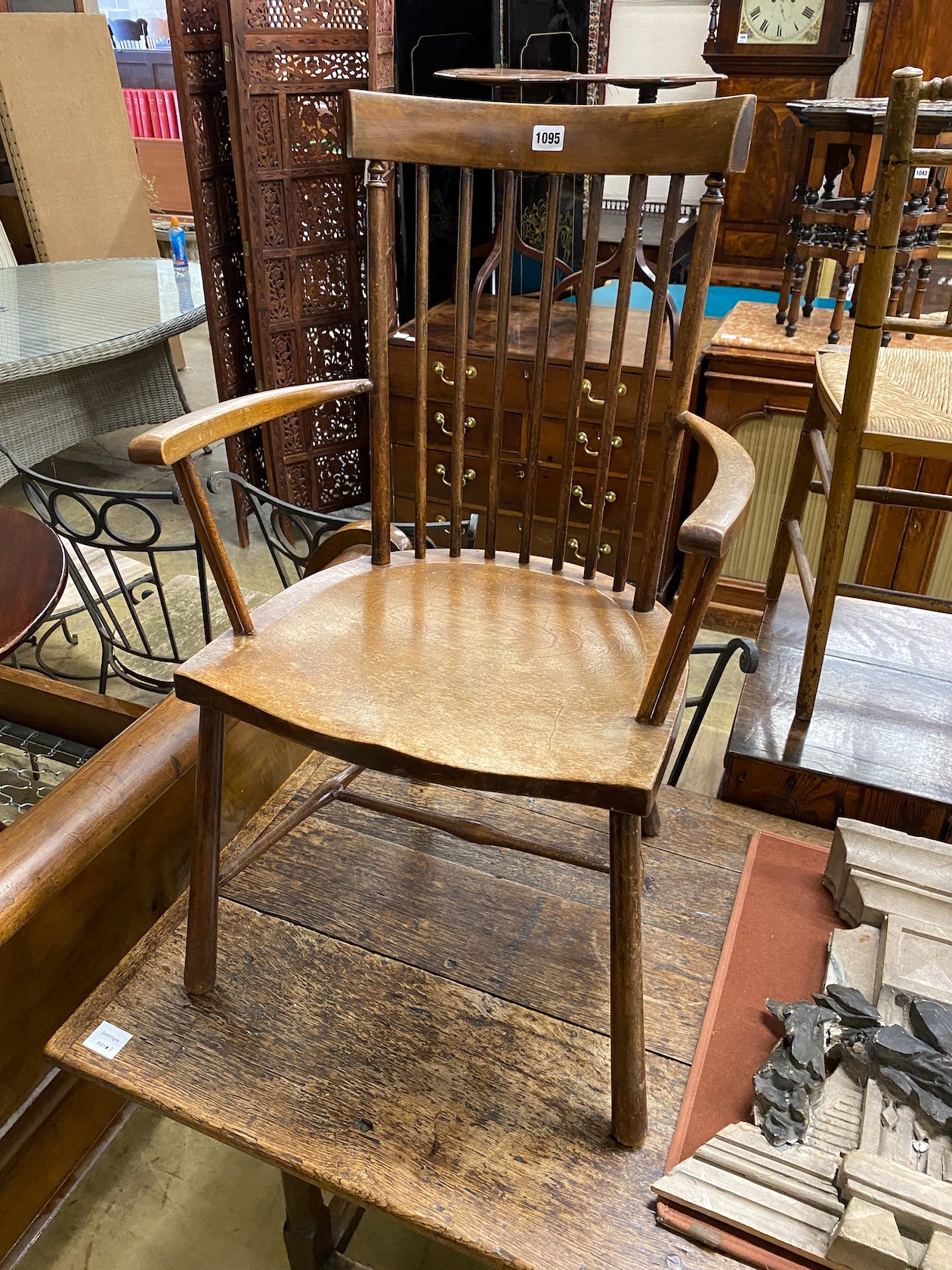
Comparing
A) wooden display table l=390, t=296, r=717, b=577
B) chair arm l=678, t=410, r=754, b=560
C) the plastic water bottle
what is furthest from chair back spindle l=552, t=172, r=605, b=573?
the plastic water bottle

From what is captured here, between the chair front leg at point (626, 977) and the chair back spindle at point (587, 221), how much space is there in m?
0.38

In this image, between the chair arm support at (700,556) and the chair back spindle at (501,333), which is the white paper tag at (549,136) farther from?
the chair arm support at (700,556)

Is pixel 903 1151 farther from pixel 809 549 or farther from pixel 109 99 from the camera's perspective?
pixel 109 99

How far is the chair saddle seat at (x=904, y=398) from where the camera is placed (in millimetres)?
1251

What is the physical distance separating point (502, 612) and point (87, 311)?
102 inches

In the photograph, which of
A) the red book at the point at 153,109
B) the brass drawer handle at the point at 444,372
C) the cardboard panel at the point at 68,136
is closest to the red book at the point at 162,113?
the red book at the point at 153,109

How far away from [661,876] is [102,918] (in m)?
0.78

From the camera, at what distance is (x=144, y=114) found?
611 cm

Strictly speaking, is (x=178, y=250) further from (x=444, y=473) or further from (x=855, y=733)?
(x=855, y=733)

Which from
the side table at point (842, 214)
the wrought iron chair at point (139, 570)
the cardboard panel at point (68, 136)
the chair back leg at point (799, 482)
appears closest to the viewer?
the chair back leg at point (799, 482)

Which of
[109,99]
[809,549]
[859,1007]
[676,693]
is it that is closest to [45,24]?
[109,99]

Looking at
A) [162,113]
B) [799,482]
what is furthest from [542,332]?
[162,113]

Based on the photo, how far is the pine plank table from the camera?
37.0 inches

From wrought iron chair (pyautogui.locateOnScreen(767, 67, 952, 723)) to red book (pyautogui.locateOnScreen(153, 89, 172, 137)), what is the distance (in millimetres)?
5962
